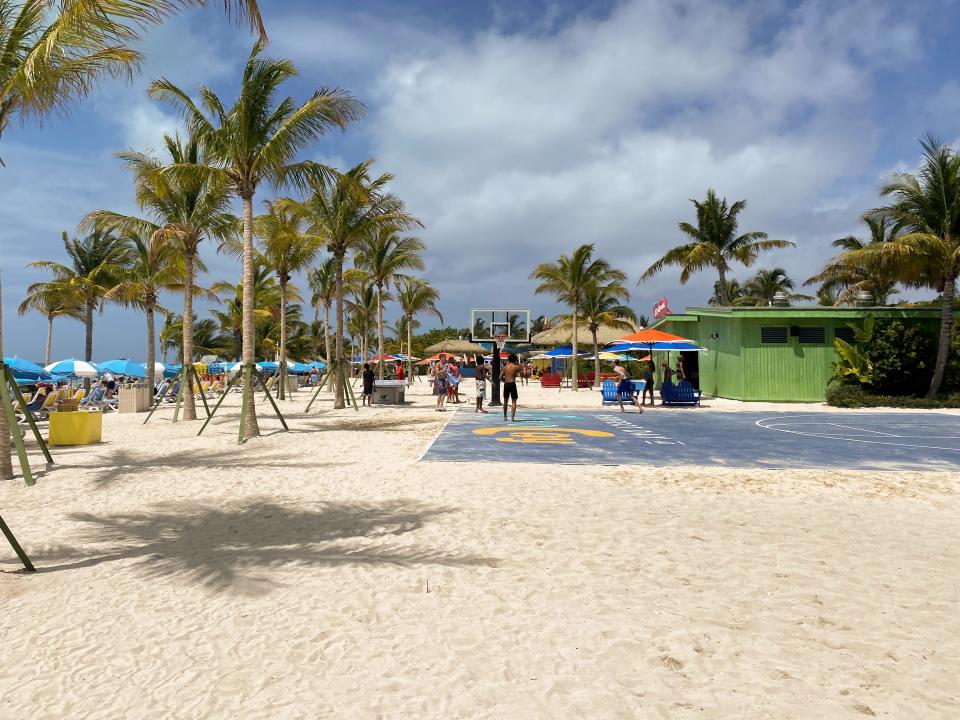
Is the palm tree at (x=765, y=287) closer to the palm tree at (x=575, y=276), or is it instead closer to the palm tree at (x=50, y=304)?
the palm tree at (x=575, y=276)

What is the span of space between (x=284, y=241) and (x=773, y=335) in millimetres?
18005

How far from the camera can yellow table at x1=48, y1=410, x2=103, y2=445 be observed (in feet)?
39.2

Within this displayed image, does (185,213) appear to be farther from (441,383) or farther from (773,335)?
(773,335)

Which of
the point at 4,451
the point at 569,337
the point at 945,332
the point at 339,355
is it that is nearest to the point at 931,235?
the point at 945,332

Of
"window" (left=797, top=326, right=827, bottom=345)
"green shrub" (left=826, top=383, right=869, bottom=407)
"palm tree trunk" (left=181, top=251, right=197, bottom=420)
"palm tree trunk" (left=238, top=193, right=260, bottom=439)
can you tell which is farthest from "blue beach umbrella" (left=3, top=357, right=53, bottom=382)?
"window" (left=797, top=326, right=827, bottom=345)

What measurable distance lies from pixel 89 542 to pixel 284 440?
694 centimetres

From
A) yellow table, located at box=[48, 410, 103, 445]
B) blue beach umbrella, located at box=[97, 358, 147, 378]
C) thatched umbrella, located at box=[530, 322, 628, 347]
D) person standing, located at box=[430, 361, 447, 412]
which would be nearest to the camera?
yellow table, located at box=[48, 410, 103, 445]

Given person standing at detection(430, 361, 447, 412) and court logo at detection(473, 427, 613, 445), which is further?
person standing at detection(430, 361, 447, 412)

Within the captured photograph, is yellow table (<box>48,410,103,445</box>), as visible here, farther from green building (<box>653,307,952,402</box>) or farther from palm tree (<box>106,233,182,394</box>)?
green building (<box>653,307,952,402</box>)

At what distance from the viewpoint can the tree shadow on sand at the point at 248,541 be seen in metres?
4.66

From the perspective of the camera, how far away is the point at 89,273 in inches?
1213

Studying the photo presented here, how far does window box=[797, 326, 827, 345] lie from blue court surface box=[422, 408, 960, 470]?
5.30 metres

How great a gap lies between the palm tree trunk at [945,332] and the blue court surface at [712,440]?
315 centimetres

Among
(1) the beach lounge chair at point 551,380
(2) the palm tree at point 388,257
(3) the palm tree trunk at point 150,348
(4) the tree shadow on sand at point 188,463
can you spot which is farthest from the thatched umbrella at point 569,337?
(4) the tree shadow on sand at point 188,463
